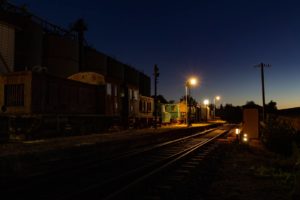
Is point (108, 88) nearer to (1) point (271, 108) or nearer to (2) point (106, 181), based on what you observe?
(2) point (106, 181)

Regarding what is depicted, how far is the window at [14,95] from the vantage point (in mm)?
16859

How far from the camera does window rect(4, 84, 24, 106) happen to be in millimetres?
16859

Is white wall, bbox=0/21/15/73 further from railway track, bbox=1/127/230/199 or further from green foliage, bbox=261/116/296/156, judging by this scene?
green foliage, bbox=261/116/296/156

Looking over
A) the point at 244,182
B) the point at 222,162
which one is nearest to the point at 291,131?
the point at 222,162

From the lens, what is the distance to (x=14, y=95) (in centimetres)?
1709

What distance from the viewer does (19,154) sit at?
10953mm

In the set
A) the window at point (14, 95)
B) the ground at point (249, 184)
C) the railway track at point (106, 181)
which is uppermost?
the window at point (14, 95)

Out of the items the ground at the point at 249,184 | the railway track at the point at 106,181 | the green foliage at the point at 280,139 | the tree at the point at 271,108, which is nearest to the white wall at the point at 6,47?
the railway track at the point at 106,181

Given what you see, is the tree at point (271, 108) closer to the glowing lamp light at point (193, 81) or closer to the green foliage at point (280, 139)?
the glowing lamp light at point (193, 81)

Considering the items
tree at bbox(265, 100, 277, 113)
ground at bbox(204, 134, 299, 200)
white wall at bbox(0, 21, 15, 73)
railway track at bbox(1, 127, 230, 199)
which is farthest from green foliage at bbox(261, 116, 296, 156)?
tree at bbox(265, 100, 277, 113)

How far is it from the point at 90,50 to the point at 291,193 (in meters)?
48.6

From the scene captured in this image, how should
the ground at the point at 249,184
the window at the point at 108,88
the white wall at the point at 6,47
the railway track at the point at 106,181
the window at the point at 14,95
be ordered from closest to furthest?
the railway track at the point at 106,181, the ground at the point at 249,184, the window at the point at 14,95, the window at the point at 108,88, the white wall at the point at 6,47

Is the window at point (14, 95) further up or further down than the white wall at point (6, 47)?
further down

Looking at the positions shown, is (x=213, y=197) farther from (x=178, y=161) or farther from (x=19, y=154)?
(x=19, y=154)
